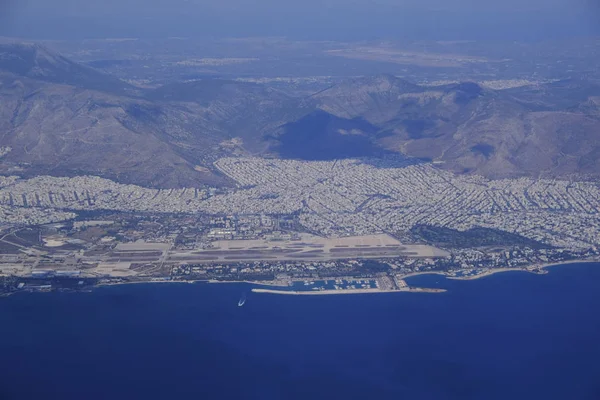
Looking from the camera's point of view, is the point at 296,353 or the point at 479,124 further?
the point at 479,124

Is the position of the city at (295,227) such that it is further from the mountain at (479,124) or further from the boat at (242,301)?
the mountain at (479,124)

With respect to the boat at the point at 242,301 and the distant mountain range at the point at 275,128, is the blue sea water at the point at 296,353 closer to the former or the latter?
the boat at the point at 242,301

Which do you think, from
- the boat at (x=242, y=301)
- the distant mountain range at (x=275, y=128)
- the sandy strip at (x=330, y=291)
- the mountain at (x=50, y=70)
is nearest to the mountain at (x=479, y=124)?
the distant mountain range at (x=275, y=128)

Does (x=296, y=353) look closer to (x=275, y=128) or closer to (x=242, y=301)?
(x=242, y=301)

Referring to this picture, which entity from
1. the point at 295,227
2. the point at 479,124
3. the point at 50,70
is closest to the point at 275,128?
the point at 479,124

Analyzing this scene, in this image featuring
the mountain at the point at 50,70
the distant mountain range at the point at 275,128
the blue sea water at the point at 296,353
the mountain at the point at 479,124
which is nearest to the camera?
the blue sea water at the point at 296,353

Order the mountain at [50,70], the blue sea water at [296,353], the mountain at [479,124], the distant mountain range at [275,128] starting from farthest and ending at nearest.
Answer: the mountain at [50,70] → the mountain at [479,124] → the distant mountain range at [275,128] → the blue sea water at [296,353]

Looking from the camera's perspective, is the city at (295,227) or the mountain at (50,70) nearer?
the city at (295,227)

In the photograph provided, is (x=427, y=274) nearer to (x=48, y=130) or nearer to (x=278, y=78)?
(x=48, y=130)

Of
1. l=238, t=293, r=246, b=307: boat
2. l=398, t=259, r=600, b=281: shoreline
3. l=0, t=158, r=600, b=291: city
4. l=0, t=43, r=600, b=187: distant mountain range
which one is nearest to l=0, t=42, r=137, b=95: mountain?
l=0, t=43, r=600, b=187: distant mountain range

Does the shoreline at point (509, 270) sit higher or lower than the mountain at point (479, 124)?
lower
